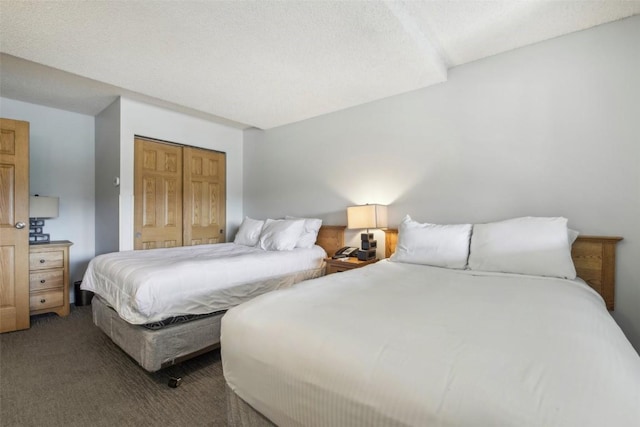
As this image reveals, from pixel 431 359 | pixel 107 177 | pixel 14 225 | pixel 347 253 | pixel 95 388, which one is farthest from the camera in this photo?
pixel 107 177

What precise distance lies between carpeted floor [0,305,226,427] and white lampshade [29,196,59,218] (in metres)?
1.33

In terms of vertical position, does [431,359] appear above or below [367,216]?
below

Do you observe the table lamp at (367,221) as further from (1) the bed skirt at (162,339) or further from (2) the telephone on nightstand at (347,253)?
(1) the bed skirt at (162,339)

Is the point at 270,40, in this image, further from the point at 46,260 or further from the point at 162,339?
the point at 46,260

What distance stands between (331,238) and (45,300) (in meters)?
3.23

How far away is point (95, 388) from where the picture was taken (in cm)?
192

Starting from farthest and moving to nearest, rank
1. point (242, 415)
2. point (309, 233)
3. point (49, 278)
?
point (309, 233)
point (49, 278)
point (242, 415)

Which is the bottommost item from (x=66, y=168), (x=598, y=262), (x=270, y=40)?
(x=598, y=262)

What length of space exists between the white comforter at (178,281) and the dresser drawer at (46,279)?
1098 mm

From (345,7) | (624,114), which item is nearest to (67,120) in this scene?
(345,7)


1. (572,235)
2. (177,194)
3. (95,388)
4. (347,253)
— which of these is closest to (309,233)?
(347,253)

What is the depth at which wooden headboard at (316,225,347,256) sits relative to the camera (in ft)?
11.6

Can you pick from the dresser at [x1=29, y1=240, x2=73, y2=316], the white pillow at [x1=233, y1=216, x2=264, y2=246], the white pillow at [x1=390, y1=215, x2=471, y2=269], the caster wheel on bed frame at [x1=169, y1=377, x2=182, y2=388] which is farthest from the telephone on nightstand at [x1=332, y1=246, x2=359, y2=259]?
the dresser at [x1=29, y1=240, x2=73, y2=316]

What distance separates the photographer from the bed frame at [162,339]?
75.3 inches
